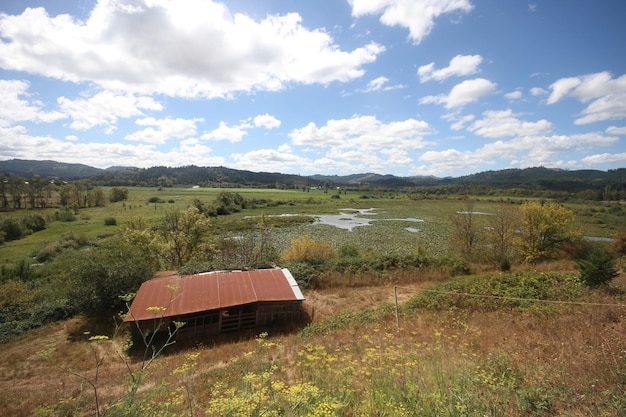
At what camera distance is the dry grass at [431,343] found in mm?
5565

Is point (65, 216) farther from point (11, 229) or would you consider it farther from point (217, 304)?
point (217, 304)

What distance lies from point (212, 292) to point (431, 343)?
11719mm

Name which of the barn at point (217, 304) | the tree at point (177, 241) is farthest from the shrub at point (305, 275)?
the tree at point (177, 241)

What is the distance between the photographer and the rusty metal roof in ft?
49.3

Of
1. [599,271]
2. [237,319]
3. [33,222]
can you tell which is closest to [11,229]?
[33,222]

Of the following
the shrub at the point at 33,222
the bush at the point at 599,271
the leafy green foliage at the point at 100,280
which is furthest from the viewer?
the shrub at the point at 33,222

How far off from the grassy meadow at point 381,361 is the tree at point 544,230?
827 centimetres

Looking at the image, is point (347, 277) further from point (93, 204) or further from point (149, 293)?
point (93, 204)

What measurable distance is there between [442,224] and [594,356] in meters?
61.4

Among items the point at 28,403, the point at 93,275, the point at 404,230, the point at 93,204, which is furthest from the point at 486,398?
the point at 93,204

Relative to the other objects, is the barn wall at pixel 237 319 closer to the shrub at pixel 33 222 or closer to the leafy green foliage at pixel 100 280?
the leafy green foliage at pixel 100 280

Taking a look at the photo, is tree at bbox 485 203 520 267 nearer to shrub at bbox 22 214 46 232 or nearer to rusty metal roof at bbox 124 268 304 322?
rusty metal roof at bbox 124 268 304 322

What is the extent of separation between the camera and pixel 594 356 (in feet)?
20.4

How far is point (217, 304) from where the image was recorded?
608 inches
